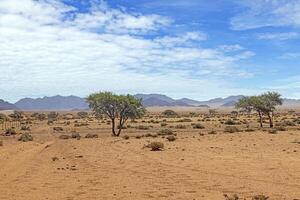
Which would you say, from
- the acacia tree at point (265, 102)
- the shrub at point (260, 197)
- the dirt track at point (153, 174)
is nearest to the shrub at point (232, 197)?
the dirt track at point (153, 174)

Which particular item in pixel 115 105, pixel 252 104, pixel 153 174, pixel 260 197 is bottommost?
pixel 153 174

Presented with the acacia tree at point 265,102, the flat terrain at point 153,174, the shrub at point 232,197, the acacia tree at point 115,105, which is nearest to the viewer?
the shrub at point 232,197

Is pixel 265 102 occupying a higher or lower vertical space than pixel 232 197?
higher

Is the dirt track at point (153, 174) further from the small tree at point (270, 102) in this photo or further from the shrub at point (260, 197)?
the small tree at point (270, 102)

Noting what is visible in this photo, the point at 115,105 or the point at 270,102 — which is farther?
the point at 270,102

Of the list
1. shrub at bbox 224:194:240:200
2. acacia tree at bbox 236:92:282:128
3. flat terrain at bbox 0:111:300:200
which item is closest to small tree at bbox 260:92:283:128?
acacia tree at bbox 236:92:282:128

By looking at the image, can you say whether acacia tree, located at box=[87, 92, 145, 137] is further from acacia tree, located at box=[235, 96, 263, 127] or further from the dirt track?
acacia tree, located at box=[235, 96, 263, 127]

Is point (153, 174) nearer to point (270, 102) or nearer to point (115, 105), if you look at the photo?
point (115, 105)

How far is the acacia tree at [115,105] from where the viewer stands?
180 ft

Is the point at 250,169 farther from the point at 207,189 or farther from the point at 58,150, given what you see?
the point at 58,150

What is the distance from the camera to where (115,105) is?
5544 centimetres

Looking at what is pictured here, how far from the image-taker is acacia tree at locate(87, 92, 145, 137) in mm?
54812

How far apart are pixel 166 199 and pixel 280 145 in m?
22.6

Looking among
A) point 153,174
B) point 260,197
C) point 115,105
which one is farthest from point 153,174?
point 115,105
